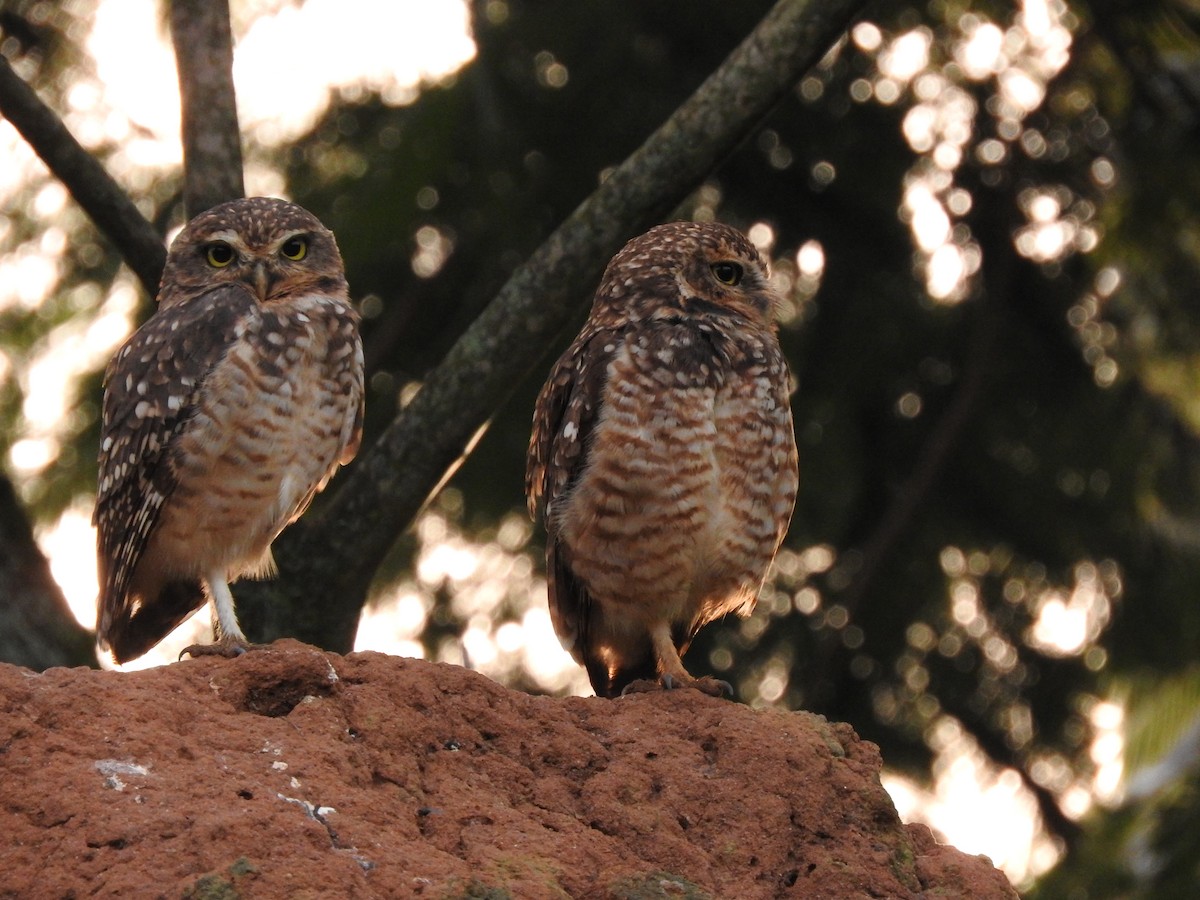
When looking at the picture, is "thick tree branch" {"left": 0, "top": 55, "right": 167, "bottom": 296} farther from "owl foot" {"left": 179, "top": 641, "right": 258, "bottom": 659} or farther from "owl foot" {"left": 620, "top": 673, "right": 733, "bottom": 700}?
"owl foot" {"left": 620, "top": 673, "right": 733, "bottom": 700}

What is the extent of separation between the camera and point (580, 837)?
10.1 ft

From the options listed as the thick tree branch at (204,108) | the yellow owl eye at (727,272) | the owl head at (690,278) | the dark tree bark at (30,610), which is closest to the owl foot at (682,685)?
the owl head at (690,278)

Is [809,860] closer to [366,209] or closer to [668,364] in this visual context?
[668,364]

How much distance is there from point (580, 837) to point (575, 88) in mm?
3190

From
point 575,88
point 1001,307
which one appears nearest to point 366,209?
point 575,88

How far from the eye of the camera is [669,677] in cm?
409

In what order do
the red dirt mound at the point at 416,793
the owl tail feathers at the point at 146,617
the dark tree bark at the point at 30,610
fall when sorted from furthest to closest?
1. the dark tree bark at the point at 30,610
2. the owl tail feathers at the point at 146,617
3. the red dirt mound at the point at 416,793

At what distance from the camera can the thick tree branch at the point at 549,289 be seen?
4645mm

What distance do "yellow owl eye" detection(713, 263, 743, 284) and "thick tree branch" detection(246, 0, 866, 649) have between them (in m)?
0.21

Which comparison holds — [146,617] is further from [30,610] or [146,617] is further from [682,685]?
[682,685]

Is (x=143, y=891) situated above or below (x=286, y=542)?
below

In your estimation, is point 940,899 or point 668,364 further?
point 668,364

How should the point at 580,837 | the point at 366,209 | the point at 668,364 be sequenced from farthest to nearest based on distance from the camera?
1. the point at 366,209
2. the point at 668,364
3. the point at 580,837

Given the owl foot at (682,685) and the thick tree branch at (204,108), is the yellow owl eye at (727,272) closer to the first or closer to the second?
the owl foot at (682,685)
